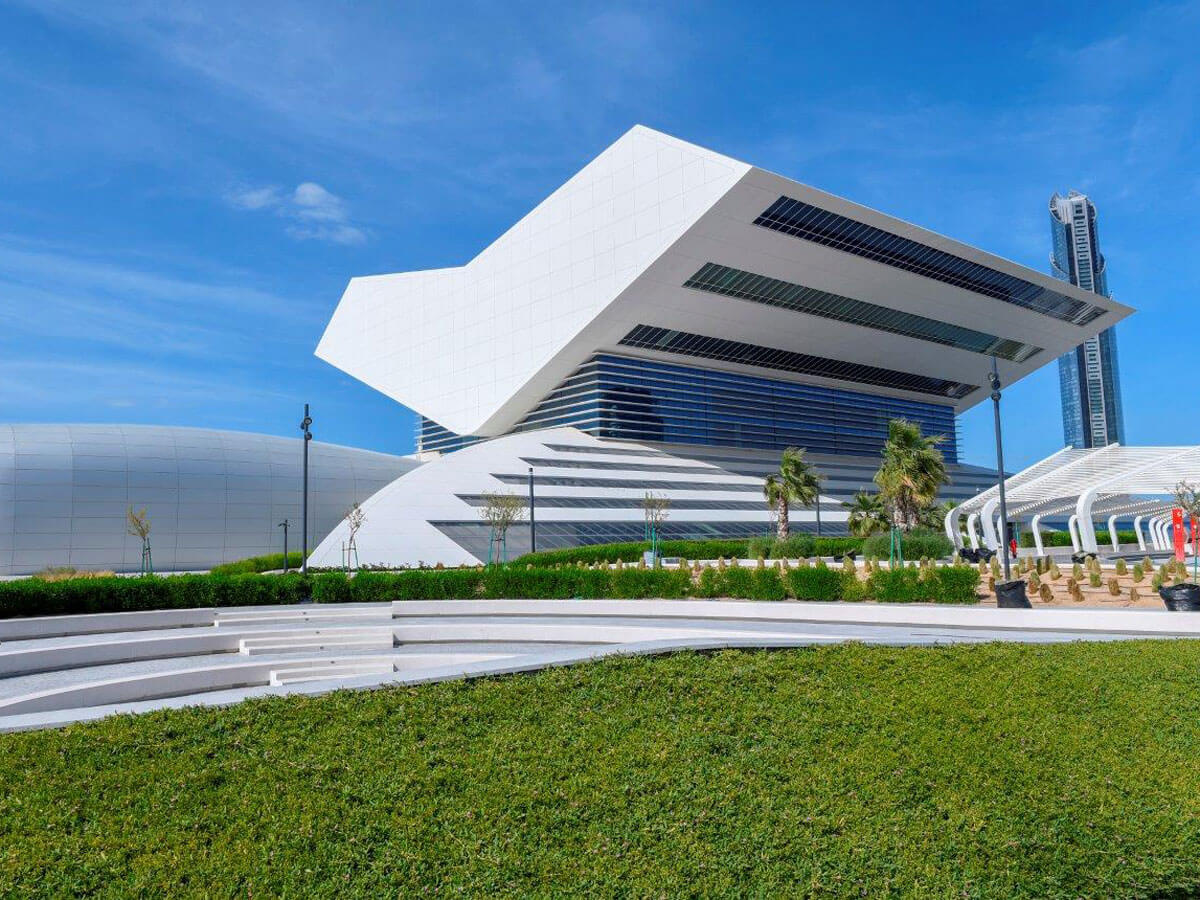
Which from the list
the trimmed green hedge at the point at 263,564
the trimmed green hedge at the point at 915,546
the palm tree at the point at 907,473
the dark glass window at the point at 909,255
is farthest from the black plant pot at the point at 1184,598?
the trimmed green hedge at the point at 263,564

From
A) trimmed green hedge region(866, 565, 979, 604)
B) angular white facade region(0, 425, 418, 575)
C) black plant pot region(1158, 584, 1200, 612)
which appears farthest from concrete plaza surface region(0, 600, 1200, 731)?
angular white facade region(0, 425, 418, 575)

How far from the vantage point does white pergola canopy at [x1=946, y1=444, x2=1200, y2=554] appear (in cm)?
3183

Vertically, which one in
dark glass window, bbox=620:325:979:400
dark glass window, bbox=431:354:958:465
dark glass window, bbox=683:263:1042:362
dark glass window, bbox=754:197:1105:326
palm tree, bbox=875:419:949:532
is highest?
dark glass window, bbox=754:197:1105:326

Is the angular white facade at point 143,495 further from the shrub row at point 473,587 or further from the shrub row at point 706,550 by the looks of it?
the shrub row at point 473,587

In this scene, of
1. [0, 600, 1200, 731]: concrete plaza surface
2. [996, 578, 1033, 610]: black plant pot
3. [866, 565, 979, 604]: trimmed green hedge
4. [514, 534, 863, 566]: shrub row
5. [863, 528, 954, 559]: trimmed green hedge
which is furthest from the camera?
[514, 534, 863, 566]: shrub row

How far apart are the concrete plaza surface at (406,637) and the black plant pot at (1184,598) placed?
1.71m

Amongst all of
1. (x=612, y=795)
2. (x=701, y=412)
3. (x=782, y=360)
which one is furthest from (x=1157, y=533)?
(x=612, y=795)

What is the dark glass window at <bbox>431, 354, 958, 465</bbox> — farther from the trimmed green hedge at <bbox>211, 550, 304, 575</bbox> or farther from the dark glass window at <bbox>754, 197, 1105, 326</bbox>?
the dark glass window at <bbox>754, 197, 1105, 326</bbox>

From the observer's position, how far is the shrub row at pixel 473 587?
1941 centimetres

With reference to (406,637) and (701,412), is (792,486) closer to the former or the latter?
(701,412)

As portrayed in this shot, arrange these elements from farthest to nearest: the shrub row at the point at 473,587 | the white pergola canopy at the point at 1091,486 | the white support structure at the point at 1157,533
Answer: the white support structure at the point at 1157,533
the white pergola canopy at the point at 1091,486
the shrub row at the point at 473,587

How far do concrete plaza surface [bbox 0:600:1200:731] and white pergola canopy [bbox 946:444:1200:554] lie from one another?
48.5 feet

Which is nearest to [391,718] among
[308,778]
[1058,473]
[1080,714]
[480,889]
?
A: [308,778]

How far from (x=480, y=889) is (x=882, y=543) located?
33158 millimetres
